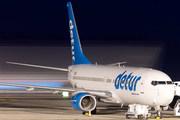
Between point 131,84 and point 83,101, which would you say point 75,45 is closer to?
point 83,101

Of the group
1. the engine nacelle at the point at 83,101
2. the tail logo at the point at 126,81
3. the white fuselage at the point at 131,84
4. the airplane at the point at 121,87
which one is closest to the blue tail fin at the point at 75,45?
the airplane at the point at 121,87

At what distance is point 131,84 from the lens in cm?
2488

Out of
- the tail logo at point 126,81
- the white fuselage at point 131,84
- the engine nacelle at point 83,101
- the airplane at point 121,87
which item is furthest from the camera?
the engine nacelle at point 83,101

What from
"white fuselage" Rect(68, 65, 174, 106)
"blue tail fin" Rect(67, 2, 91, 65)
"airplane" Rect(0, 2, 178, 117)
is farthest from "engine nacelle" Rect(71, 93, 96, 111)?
"blue tail fin" Rect(67, 2, 91, 65)

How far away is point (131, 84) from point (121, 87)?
113 cm

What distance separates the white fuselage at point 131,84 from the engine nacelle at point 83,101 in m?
1.64

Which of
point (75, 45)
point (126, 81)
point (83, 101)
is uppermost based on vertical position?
point (75, 45)

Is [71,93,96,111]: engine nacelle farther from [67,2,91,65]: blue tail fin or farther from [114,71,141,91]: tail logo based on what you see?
[67,2,91,65]: blue tail fin

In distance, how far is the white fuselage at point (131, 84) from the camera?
23.5m

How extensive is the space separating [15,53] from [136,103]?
25.1 meters

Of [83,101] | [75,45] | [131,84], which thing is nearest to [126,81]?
[131,84]

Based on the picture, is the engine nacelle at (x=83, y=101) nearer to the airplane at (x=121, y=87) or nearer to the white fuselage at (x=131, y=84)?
the airplane at (x=121, y=87)

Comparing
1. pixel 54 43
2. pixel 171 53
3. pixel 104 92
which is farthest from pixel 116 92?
pixel 171 53

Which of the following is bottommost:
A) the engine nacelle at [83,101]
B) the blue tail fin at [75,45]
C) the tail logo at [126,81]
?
the engine nacelle at [83,101]
